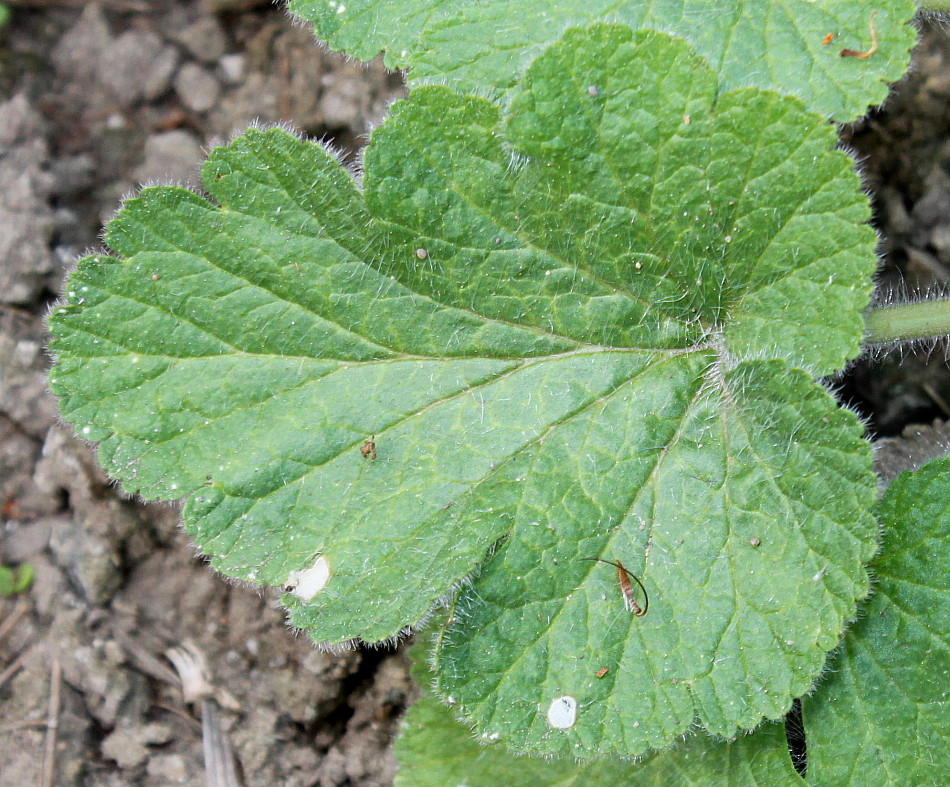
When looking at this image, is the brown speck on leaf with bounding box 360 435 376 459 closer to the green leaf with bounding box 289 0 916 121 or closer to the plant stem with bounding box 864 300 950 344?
the green leaf with bounding box 289 0 916 121

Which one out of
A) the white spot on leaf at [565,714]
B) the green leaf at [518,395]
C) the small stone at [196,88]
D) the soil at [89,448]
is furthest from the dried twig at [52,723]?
the small stone at [196,88]

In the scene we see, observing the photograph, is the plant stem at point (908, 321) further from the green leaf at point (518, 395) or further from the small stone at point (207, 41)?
the small stone at point (207, 41)

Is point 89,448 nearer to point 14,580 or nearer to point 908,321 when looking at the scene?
point 14,580

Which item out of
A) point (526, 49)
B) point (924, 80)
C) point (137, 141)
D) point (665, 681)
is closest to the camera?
point (665, 681)

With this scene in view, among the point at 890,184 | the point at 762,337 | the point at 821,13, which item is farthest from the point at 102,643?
the point at 890,184

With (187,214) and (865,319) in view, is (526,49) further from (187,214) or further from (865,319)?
(865,319)

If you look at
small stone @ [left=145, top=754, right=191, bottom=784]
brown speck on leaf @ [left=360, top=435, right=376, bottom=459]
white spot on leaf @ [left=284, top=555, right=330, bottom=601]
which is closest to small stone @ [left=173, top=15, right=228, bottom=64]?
brown speck on leaf @ [left=360, top=435, right=376, bottom=459]

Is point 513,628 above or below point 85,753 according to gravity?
above
